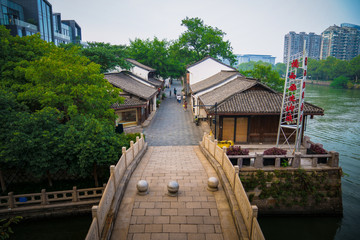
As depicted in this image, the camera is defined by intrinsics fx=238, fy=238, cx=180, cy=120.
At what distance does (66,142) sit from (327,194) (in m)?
13.4

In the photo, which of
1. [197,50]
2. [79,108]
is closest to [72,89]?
[79,108]

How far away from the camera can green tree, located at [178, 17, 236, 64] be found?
49.4 meters

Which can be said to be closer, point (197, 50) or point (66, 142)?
point (66, 142)

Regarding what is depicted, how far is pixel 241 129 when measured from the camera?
57.6 ft

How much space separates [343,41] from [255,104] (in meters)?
132

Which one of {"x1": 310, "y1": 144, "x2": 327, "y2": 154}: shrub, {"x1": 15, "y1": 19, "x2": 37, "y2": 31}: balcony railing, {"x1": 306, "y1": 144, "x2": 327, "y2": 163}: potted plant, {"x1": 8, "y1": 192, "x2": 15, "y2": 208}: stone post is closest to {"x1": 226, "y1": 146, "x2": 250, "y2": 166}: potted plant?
{"x1": 306, "y1": 144, "x2": 327, "y2": 163}: potted plant

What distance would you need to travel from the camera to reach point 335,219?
12.3 metres

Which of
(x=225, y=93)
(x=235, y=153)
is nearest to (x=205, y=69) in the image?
(x=225, y=93)

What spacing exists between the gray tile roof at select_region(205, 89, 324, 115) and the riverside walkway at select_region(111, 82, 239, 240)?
464 centimetres

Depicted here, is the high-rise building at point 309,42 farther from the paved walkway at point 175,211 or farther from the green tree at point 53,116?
the paved walkway at point 175,211

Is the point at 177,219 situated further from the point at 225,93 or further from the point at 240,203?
the point at 225,93

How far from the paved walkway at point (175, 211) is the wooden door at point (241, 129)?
6.69 metres

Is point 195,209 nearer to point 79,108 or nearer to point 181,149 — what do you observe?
point 181,149

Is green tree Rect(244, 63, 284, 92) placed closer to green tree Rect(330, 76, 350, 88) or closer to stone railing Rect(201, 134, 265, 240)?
stone railing Rect(201, 134, 265, 240)
